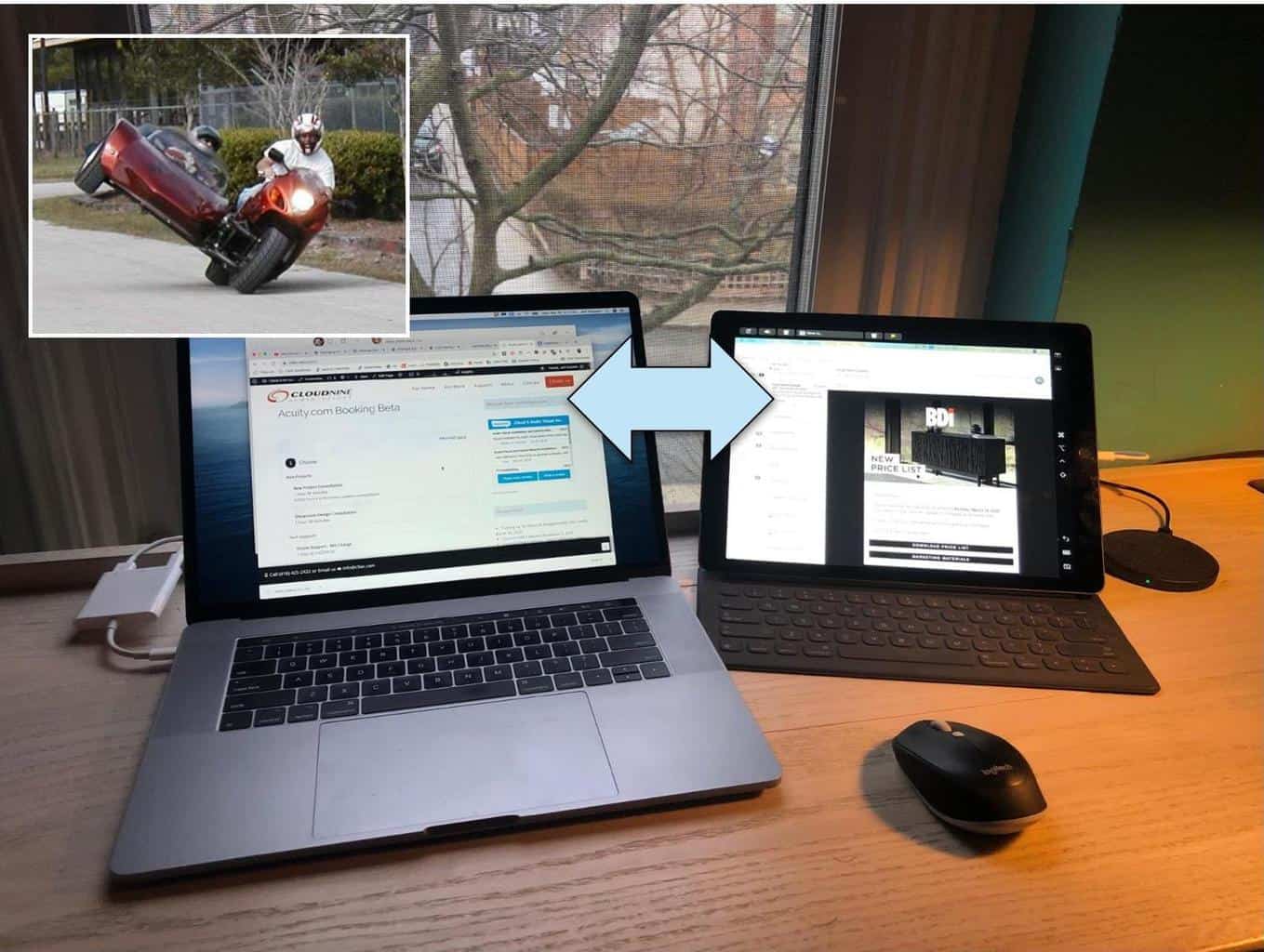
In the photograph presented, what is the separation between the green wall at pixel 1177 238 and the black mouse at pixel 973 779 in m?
0.69

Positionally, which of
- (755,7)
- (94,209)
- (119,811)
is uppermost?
(755,7)

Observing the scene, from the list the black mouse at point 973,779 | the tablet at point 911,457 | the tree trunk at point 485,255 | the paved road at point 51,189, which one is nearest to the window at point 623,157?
the tree trunk at point 485,255

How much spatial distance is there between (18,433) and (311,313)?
0.39 metres

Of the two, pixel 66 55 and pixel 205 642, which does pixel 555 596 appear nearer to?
pixel 205 642

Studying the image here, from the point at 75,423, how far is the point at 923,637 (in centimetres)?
91

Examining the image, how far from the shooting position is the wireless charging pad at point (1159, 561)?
94 centimetres

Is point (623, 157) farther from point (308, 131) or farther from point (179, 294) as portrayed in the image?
point (179, 294)

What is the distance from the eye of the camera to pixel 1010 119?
3.64 ft

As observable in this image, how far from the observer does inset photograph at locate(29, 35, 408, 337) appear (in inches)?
32.8

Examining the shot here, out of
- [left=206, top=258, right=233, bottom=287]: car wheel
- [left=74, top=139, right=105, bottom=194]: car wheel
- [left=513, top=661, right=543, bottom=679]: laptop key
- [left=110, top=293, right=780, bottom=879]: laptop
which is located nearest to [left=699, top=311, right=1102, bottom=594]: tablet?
[left=110, top=293, right=780, bottom=879]: laptop

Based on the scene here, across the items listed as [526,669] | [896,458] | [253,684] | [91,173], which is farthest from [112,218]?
[896,458]

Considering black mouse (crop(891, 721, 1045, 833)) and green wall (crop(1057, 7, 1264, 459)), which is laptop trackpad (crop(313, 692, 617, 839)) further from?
green wall (crop(1057, 7, 1264, 459))

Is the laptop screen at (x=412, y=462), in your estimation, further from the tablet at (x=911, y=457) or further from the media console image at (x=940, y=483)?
the media console image at (x=940, y=483)

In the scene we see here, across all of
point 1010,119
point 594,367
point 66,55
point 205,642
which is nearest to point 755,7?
point 1010,119
